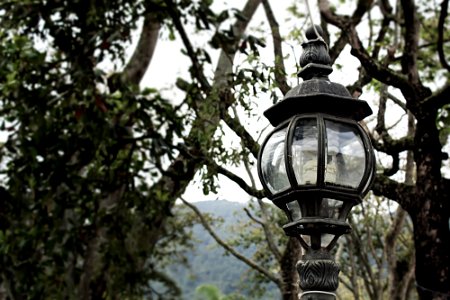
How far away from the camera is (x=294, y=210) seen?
2309 mm

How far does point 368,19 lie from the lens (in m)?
9.02

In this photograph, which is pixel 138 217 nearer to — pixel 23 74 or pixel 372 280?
pixel 23 74

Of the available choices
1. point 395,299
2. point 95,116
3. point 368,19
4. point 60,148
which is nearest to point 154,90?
point 95,116

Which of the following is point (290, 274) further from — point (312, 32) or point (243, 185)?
point (312, 32)

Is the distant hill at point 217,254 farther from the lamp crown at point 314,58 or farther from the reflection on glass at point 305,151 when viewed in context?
the reflection on glass at point 305,151

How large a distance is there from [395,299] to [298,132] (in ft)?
28.1

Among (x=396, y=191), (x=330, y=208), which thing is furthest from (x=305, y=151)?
(x=396, y=191)

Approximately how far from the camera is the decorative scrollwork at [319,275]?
84.8 inches

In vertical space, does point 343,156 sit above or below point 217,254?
below

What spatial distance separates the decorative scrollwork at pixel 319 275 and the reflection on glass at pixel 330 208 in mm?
165

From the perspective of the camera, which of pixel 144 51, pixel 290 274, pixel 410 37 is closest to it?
pixel 410 37

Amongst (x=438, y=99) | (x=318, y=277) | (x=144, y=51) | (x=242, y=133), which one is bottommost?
(x=318, y=277)

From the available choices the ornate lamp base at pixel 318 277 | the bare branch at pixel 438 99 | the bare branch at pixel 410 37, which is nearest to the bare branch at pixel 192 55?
the bare branch at pixel 438 99

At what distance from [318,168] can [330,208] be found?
0.18 m
